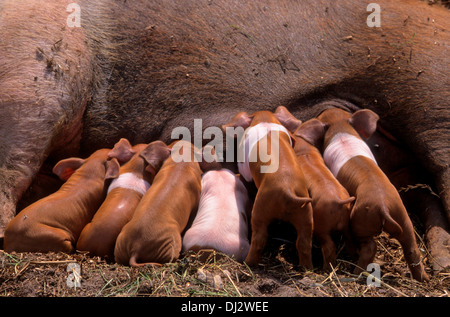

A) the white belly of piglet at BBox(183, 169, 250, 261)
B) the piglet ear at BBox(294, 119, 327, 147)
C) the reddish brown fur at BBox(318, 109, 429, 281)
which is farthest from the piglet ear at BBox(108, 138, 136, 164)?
the reddish brown fur at BBox(318, 109, 429, 281)

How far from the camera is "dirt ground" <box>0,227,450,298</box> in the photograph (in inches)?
107

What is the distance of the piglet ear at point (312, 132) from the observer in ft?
12.5

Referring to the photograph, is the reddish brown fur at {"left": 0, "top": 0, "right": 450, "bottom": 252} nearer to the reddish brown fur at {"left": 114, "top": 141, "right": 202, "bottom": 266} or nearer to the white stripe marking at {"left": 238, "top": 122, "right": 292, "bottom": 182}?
the white stripe marking at {"left": 238, "top": 122, "right": 292, "bottom": 182}

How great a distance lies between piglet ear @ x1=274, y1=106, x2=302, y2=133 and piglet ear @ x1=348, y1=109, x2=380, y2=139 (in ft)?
1.27

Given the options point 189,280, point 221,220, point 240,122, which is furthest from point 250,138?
point 189,280

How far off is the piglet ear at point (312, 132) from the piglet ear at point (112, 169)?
1268mm

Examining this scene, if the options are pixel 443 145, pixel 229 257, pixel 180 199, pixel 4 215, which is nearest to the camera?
pixel 229 257

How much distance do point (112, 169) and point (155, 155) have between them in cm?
31

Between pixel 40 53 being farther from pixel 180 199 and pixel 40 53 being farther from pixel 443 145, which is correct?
pixel 443 145

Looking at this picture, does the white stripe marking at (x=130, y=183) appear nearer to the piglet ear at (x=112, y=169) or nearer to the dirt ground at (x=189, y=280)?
the piglet ear at (x=112, y=169)

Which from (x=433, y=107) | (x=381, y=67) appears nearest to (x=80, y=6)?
(x=381, y=67)

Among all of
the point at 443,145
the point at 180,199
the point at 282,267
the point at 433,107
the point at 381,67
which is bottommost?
the point at 282,267

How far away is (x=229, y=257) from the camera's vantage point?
3.05m

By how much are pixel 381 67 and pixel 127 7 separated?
202cm
